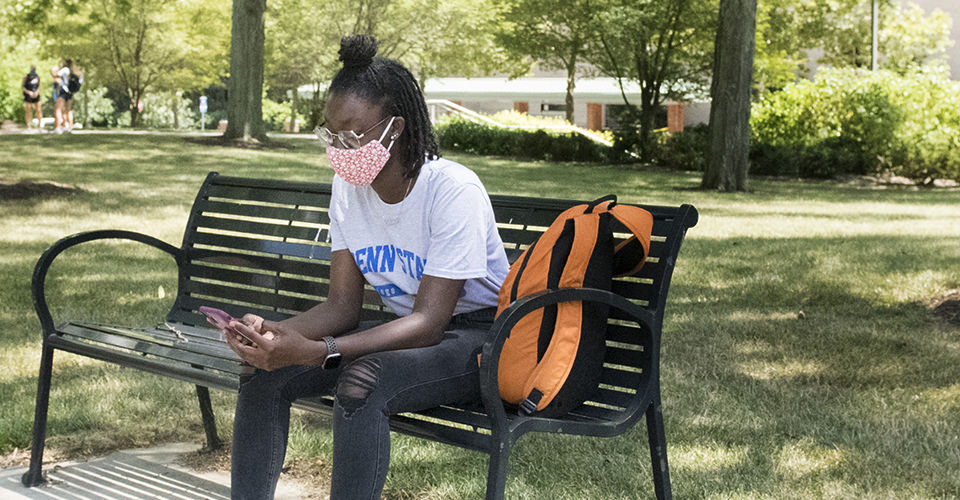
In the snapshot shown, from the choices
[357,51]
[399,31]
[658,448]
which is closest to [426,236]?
[357,51]

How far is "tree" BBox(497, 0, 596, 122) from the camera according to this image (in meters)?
28.9

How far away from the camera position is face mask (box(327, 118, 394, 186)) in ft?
10.5

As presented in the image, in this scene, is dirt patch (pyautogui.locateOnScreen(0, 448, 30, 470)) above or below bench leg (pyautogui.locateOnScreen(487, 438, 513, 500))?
below

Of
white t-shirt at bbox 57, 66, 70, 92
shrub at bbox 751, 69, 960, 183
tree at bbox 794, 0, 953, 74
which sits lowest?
shrub at bbox 751, 69, 960, 183

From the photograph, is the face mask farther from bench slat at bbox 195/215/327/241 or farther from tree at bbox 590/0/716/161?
tree at bbox 590/0/716/161

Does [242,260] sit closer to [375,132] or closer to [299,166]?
[375,132]

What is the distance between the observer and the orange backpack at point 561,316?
3092 mm

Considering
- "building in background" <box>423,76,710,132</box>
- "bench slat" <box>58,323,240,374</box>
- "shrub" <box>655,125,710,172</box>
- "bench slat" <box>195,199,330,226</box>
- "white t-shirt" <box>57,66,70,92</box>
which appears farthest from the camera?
"building in background" <box>423,76,710,132</box>

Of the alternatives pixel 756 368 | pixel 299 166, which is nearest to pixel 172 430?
pixel 756 368

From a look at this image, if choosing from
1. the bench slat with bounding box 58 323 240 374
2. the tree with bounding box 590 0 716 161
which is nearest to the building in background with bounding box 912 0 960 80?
the tree with bounding box 590 0 716 161

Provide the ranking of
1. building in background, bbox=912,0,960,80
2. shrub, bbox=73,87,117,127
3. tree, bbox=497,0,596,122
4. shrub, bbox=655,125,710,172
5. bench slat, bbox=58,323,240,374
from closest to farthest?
bench slat, bbox=58,323,240,374
shrub, bbox=655,125,710,172
tree, bbox=497,0,596,122
building in background, bbox=912,0,960,80
shrub, bbox=73,87,117,127

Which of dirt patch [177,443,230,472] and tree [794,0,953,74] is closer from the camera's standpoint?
dirt patch [177,443,230,472]

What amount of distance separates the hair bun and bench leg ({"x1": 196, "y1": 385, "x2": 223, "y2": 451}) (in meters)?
1.64

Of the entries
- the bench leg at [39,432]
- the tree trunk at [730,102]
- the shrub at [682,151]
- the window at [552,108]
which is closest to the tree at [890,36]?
the shrub at [682,151]
